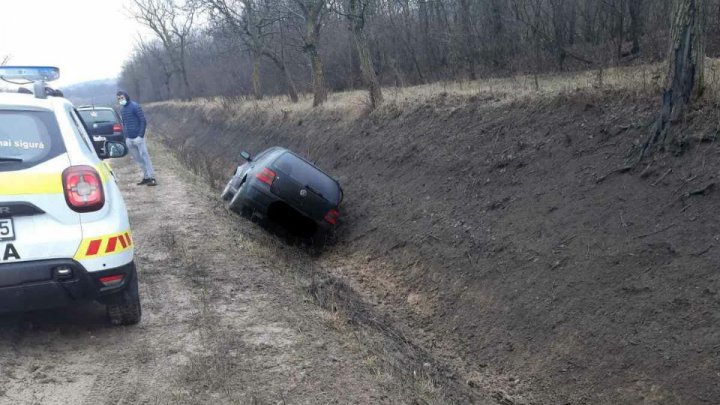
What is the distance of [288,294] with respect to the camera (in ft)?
19.4

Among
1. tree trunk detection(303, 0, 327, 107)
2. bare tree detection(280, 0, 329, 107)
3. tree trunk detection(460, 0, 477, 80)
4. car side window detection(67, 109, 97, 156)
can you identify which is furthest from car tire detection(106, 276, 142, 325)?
tree trunk detection(303, 0, 327, 107)

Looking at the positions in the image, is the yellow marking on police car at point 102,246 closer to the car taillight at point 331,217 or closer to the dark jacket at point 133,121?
the car taillight at point 331,217

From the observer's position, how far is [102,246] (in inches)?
166

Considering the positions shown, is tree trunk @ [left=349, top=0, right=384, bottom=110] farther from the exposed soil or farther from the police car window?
the police car window

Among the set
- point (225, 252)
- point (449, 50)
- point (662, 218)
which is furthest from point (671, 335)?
point (449, 50)

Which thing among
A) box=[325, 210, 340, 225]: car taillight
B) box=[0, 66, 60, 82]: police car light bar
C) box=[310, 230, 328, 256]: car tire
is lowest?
box=[310, 230, 328, 256]: car tire

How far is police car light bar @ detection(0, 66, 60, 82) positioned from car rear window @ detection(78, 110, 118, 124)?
515 inches

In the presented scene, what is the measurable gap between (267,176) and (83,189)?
5.01 m

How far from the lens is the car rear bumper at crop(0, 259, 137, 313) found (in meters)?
3.93

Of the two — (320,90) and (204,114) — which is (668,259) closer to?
(320,90)

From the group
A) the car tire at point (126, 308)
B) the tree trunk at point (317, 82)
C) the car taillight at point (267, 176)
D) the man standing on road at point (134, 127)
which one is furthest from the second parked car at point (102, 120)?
the car tire at point (126, 308)

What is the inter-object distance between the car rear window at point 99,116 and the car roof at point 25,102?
47.5 feet

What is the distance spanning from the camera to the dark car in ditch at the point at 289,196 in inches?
356

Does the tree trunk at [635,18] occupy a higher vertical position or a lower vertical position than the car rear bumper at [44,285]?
higher
